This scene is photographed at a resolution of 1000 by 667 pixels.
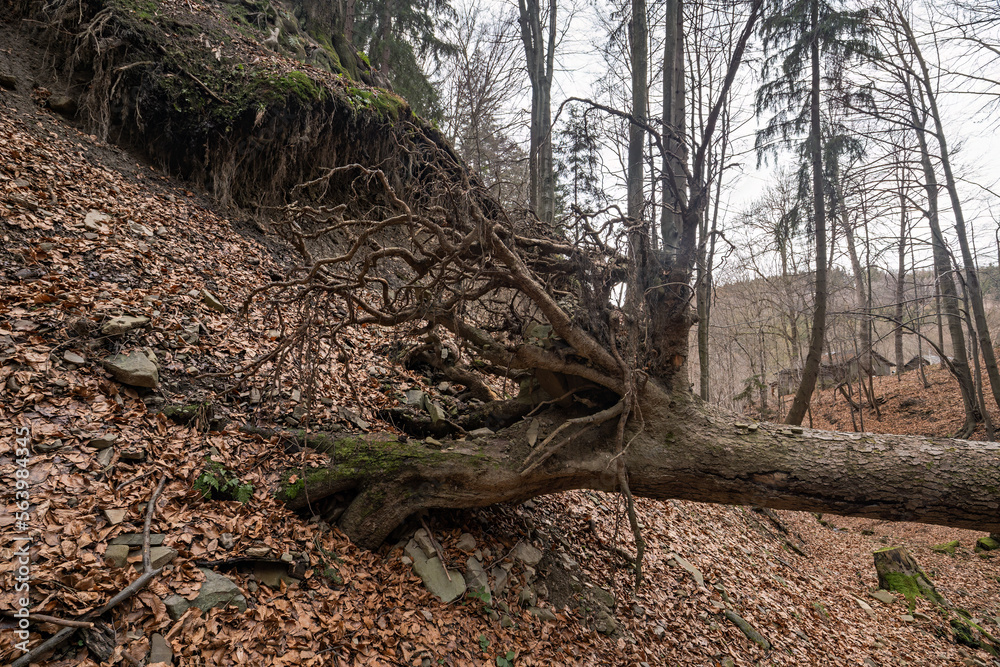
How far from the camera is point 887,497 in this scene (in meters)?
3.33

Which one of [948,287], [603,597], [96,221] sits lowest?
[603,597]

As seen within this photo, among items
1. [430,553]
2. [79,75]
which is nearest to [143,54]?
[79,75]

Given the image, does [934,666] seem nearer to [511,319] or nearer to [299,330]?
[511,319]

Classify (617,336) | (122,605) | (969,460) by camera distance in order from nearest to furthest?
(122,605) < (969,460) < (617,336)

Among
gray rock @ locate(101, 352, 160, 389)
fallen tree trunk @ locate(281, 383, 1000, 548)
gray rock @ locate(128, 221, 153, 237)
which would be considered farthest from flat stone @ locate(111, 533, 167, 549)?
gray rock @ locate(128, 221, 153, 237)

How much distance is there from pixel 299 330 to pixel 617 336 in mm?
2662

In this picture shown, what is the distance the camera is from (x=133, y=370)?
3.31m

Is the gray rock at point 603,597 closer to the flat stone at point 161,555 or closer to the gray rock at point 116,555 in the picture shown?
the flat stone at point 161,555

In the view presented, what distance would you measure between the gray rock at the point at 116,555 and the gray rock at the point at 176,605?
0.32m

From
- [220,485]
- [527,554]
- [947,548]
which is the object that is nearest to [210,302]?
[220,485]

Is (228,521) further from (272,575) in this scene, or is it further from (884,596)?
(884,596)

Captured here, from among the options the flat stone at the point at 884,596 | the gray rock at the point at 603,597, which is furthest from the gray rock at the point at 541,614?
the flat stone at the point at 884,596

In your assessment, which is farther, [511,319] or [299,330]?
[511,319]

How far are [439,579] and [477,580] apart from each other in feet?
1.09
